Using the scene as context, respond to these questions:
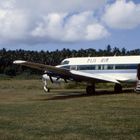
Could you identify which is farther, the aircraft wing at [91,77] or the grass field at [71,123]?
the aircraft wing at [91,77]

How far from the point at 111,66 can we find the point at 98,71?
1.41 m

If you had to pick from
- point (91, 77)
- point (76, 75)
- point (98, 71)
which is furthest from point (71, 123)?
point (98, 71)

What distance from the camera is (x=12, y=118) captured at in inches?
816

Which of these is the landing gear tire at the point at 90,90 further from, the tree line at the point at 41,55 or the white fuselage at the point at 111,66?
the tree line at the point at 41,55

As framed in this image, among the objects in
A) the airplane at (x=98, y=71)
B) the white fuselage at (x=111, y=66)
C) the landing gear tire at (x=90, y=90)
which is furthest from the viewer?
the landing gear tire at (x=90, y=90)

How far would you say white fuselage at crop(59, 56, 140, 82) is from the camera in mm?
36781

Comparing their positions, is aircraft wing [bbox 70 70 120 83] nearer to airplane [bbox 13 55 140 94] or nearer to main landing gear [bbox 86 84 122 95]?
airplane [bbox 13 55 140 94]

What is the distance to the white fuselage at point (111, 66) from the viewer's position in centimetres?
3678

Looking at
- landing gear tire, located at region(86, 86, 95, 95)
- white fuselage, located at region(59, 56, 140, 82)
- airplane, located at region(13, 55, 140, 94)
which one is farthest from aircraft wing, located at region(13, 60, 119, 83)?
landing gear tire, located at region(86, 86, 95, 95)

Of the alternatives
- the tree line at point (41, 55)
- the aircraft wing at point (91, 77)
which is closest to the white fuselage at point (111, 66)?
the aircraft wing at point (91, 77)

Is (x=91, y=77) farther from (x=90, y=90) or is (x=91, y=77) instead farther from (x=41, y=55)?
(x=41, y=55)

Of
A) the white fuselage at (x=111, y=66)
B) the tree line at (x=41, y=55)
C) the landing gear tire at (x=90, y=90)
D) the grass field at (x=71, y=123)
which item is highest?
the tree line at (x=41, y=55)

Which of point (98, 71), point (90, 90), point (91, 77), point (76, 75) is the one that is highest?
point (98, 71)

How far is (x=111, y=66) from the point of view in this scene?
3828 centimetres
